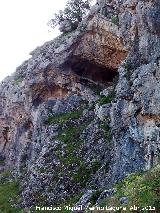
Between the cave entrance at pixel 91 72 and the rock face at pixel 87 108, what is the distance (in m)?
0.09

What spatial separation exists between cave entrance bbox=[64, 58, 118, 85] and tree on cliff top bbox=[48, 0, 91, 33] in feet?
18.4

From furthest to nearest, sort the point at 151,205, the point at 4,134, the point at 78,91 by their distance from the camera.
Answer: the point at 4,134 → the point at 78,91 → the point at 151,205

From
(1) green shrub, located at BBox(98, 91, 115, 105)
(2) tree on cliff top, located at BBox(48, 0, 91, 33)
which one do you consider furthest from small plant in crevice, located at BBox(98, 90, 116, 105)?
(2) tree on cliff top, located at BBox(48, 0, 91, 33)

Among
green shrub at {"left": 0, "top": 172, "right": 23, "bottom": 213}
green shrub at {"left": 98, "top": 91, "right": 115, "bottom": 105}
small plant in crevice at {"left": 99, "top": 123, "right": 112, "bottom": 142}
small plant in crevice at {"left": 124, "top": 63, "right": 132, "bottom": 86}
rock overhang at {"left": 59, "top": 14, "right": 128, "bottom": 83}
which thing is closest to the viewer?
small plant in crevice at {"left": 124, "top": 63, "right": 132, "bottom": 86}

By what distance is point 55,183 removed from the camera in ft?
97.3

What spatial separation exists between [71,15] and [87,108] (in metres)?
13.8

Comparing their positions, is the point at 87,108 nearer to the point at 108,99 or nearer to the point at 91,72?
the point at 108,99

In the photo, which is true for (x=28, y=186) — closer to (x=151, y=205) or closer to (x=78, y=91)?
(x=78, y=91)

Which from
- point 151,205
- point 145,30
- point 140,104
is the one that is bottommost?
point 151,205

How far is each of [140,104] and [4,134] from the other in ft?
90.2

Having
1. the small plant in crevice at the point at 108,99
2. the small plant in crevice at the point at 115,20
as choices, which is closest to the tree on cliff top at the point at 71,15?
the small plant in crevice at the point at 115,20

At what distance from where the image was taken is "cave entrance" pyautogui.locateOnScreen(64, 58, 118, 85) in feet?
130

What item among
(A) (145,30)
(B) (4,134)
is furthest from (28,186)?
(B) (4,134)

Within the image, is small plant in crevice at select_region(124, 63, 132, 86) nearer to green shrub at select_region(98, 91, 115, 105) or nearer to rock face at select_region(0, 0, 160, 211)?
rock face at select_region(0, 0, 160, 211)
